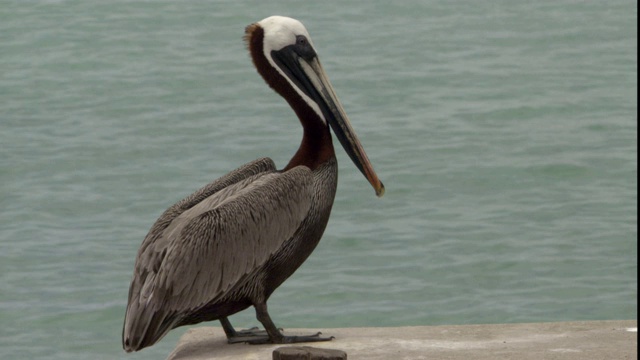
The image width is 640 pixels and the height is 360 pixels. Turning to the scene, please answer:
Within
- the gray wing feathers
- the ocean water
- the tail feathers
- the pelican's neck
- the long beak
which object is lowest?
the ocean water

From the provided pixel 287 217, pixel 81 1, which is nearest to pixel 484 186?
pixel 287 217

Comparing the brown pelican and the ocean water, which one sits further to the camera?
the ocean water

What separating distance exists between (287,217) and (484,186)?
720 cm

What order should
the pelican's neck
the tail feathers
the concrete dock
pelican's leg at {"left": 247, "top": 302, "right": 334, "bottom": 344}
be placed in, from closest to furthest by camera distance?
the concrete dock < the tail feathers < pelican's leg at {"left": 247, "top": 302, "right": 334, "bottom": 344} < the pelican's neck

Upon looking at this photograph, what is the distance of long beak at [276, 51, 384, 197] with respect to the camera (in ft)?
21.8

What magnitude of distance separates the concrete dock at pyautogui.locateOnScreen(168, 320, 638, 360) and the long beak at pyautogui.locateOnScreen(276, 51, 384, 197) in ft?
2.18

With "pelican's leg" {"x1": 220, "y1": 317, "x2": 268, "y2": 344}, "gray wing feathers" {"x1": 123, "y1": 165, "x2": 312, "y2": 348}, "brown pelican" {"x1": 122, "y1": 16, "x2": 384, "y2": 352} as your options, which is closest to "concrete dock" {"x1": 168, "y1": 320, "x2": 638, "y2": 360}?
"pelican's leg" {"x1": 220, "y1": 317, "x2": 268, "y2": 344}

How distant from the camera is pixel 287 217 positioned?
628cm

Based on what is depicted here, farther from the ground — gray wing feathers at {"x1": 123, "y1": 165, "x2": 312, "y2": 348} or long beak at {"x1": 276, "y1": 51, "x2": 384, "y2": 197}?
long beak at {"x1": 276, "y1": 51, "x2": 384, "y2": 197}

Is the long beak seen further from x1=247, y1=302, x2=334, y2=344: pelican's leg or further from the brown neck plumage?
x1=247, y1=302, x2=334, y2=344: pelican's leg

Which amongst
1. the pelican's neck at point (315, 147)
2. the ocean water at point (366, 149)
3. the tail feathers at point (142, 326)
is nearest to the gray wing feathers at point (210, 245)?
the tail feathers at point (142, 326)

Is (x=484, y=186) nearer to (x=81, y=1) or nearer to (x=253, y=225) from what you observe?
(x=253, y=225)

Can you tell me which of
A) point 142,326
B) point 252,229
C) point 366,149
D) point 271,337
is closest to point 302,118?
point 252,229

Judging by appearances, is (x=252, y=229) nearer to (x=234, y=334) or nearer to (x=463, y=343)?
(x=234, y=334)
